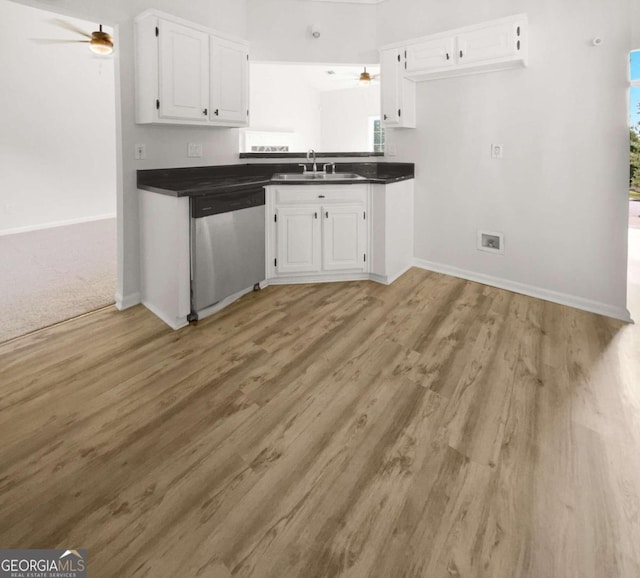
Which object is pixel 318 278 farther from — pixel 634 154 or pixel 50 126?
pixel 50 126

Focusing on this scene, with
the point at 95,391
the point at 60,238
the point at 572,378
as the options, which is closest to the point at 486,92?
the point at 572,378

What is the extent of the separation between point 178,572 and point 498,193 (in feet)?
11.1

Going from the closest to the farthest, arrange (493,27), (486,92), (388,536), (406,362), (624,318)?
(388,536), (406,362), (624,318), (493,27), (486,92)

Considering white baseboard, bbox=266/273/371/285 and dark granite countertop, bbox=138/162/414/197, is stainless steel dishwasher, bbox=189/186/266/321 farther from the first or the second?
white baseboard, bbox=266/273/371/285

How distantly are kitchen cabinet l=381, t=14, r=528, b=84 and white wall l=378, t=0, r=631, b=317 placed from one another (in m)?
0.12

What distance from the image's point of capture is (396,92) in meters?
3.77

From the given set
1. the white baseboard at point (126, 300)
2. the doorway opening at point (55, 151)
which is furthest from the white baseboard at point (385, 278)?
the doorway opening at point (55, 151)

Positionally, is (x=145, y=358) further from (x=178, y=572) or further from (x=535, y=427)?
(x=535, y=427)

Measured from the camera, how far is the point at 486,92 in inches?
136

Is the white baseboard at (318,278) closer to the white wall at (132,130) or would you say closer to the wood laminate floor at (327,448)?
the wood laminate floor at (327,448)

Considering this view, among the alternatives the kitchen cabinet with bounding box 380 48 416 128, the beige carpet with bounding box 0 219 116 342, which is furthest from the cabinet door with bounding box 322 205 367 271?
the beige carpet with bounding box 0 219 116 342

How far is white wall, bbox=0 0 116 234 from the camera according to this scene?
18.1 ft

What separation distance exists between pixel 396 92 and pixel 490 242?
1548 mm

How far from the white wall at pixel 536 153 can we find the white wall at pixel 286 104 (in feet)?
19.1
